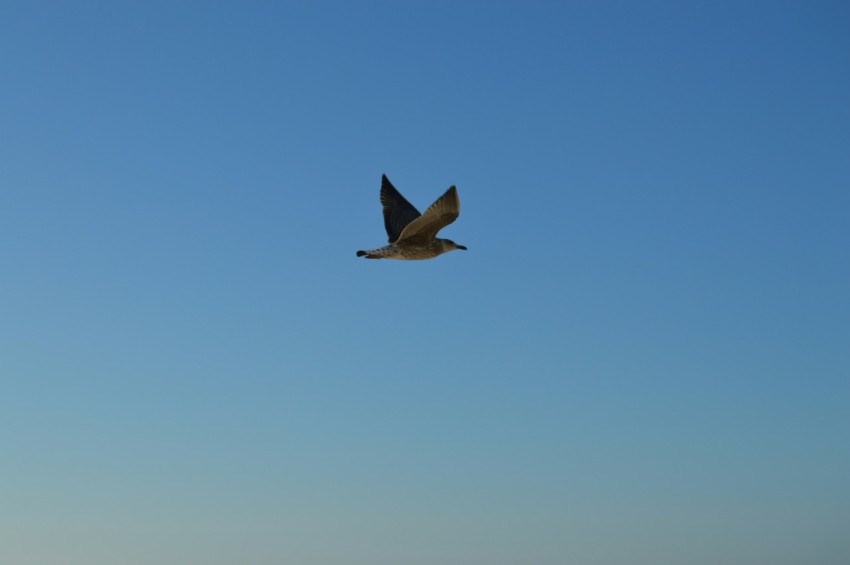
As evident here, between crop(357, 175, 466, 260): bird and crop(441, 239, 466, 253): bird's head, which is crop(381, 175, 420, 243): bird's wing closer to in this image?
crop(357, 175, 466, 260): bird

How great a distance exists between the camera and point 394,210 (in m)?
34.8

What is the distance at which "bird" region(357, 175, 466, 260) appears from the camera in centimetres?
2953

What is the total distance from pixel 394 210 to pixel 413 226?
14.0ft

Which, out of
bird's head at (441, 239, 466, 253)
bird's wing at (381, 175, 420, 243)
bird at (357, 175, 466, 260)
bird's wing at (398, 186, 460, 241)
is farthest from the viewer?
bird's wing at (381, 175, 420, 243)

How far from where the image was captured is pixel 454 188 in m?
28.9

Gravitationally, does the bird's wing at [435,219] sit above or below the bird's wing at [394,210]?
below

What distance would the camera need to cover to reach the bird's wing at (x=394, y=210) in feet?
112

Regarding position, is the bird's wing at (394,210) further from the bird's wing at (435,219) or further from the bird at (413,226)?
the bird's wing at (435,219)

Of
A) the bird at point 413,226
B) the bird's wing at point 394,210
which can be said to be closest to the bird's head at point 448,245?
the bird at point 413,226

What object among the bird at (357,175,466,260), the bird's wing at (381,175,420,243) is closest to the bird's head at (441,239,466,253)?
the bird at (357,175,466,260)

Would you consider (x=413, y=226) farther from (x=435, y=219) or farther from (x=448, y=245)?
(x=448, y=245)

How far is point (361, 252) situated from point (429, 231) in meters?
2.24

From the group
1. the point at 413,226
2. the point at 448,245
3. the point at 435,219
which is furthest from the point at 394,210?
the point at 435,219

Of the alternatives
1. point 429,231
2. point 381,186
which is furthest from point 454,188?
point 381,186
